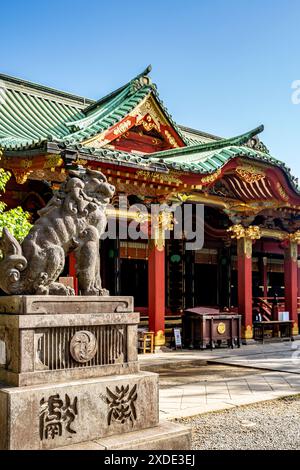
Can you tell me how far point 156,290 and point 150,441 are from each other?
27.2 ft

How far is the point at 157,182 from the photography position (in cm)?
1167

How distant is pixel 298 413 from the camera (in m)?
6.57

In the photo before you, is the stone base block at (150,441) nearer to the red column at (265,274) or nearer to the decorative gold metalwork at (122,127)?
the decorative gold metalwork at (122,127)

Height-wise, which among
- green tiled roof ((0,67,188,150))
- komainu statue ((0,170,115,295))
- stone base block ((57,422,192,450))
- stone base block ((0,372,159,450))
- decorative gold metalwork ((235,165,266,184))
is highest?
green tiled roof ((0,67,188,150))

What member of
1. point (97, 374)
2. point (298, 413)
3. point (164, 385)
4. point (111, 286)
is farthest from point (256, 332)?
point (97, 374)

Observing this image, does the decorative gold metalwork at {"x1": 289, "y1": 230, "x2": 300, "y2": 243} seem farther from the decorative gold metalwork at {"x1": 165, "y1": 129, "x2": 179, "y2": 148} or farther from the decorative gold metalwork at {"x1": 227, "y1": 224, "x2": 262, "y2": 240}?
the decorative gold metalwork at {"x1": 165, "y1": 129, "x2": 179, "y2": 148}

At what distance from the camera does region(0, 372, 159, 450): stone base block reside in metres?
3.93

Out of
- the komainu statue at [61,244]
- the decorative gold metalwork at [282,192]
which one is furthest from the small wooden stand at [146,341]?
the komainu statue at [61,244]

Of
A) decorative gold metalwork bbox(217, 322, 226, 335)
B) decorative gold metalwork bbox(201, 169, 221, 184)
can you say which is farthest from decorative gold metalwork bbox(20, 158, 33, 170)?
decorative gold metalwork bbox(217, 322, 226, 335)

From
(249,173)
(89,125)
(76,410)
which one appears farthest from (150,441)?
(249,173)

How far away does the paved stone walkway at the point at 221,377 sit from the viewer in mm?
7066

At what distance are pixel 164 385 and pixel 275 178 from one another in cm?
823
